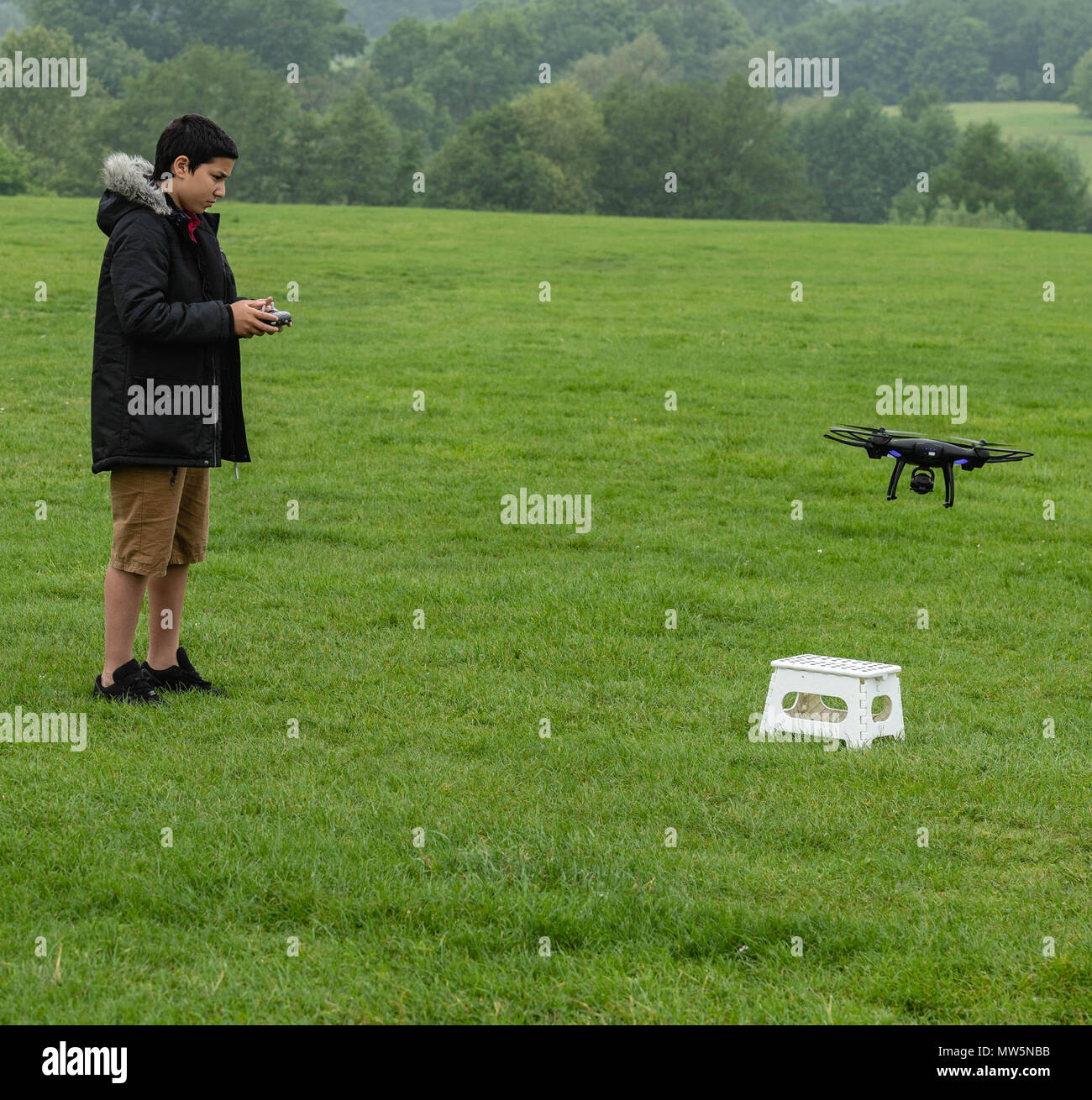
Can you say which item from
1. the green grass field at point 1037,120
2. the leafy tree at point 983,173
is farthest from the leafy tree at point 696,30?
the leafy tree at point 983,173

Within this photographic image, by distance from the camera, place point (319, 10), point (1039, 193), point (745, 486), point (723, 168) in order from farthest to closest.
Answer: point (319, 10), point (723, 168), point (1039, 193), point (745, 486)

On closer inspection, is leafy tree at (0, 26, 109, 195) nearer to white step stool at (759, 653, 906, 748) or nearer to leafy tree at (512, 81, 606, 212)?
leafy tree at (512, 81, 606, 212)

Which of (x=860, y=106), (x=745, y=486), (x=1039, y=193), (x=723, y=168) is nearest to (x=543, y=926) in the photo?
(x=745, y=486)

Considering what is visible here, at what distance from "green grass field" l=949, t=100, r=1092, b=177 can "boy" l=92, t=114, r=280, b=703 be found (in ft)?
321

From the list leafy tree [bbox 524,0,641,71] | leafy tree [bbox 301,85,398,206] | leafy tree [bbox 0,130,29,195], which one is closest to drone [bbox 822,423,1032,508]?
leafy tree [bbox 0,130,29,195]

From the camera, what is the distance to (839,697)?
6473 mm

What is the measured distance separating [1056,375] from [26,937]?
57.7ft

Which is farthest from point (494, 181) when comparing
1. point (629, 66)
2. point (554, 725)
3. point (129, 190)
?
point (554, 725)

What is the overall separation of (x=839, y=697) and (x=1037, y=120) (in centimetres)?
12067

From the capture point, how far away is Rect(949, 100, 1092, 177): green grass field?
102 meters

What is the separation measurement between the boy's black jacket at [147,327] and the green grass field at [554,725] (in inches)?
52.7

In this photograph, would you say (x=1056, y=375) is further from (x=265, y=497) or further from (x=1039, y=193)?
(x=1039, y=193)

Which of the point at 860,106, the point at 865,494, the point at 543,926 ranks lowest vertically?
the point at 543,926

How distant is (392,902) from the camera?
15.1 ft
